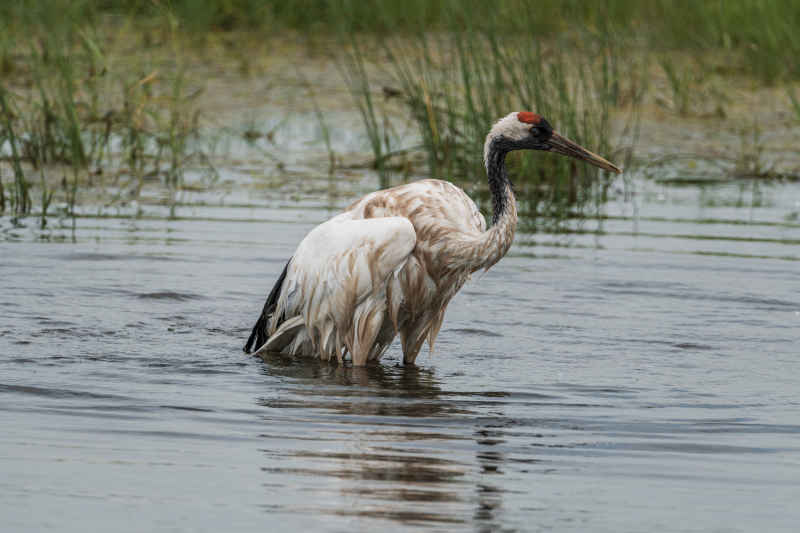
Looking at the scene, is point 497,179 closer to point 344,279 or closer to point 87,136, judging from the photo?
point 344,279

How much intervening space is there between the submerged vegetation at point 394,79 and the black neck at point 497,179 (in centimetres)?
259

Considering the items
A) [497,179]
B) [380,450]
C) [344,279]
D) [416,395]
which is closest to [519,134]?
[497,179]

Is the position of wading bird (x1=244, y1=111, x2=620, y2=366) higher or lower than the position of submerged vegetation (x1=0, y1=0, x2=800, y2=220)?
lower

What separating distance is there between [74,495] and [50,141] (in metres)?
6.86

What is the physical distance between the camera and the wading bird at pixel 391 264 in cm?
636

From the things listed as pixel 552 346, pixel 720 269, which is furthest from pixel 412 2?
pixel 552 346

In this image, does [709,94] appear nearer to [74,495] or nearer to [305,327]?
[305,327]

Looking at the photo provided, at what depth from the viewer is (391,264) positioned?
6297 mm

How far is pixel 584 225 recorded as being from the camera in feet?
32.6

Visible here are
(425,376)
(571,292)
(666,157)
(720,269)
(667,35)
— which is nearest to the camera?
A: (425,376)

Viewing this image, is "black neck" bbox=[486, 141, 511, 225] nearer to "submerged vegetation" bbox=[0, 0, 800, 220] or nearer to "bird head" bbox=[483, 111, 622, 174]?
"bird head" bbox=[483, 111, 622, 174]

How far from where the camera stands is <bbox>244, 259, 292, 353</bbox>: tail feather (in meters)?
6.75

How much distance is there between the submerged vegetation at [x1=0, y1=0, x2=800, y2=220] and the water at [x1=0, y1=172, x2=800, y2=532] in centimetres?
109

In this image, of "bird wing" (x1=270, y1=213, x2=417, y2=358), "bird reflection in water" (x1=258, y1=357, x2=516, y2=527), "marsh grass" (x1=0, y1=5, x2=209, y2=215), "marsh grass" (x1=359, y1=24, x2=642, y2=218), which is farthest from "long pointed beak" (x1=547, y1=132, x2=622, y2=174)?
"marsh grass" (x1=0, y1=5, x2=209, y2=215)
